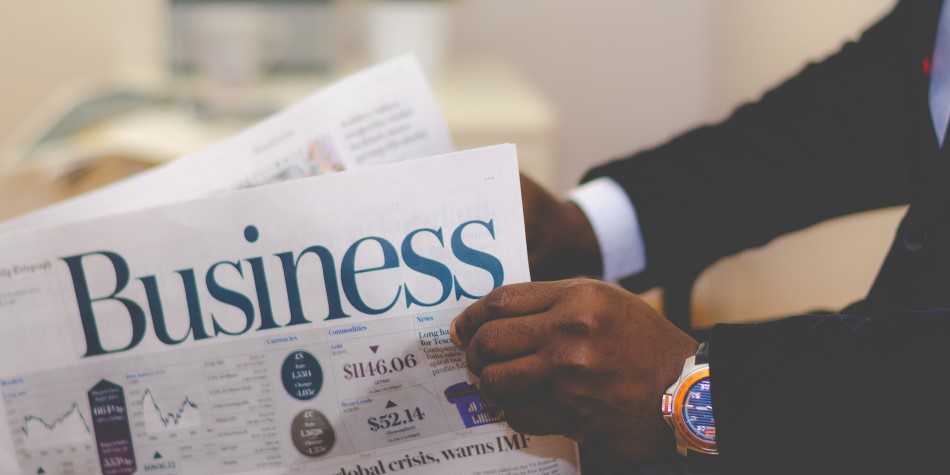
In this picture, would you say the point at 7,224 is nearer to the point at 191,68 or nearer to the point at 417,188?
the point at 417,188

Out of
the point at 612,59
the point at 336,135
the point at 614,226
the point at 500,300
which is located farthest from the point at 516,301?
the point at 612,59

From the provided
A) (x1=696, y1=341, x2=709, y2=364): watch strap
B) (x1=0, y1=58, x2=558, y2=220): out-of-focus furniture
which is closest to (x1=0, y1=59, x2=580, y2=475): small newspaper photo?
(x1=696, y1=341, x2=709, y2=364): watch strap

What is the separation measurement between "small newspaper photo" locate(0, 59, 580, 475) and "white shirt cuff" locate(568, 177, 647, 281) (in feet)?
0.98

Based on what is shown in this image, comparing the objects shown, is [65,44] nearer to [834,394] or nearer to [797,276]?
[797,276]

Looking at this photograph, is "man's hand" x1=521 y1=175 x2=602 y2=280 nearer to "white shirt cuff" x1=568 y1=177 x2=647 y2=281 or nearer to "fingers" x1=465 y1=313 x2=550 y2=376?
"white shirt cuff" x1=568 y1=177 x2=647 y2=281

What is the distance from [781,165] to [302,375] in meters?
0.48

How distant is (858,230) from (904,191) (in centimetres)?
42

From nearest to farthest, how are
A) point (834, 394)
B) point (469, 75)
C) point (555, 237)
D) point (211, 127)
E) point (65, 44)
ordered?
1. point (834, 394)
2. point (555, 237)
3. point (211, 127)
4. point (469, 75)
5. point (65, 44)

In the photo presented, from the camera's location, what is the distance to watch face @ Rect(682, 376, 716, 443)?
427mm

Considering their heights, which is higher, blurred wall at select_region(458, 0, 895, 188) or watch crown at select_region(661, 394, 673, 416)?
blurred wall at select_region(458, 0, 895, 188)

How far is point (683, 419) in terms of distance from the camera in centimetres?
43

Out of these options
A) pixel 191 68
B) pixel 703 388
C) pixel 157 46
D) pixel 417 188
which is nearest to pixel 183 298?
pixel 417 188

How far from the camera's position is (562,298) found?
1.38ft

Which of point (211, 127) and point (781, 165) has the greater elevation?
point (211, 127)
